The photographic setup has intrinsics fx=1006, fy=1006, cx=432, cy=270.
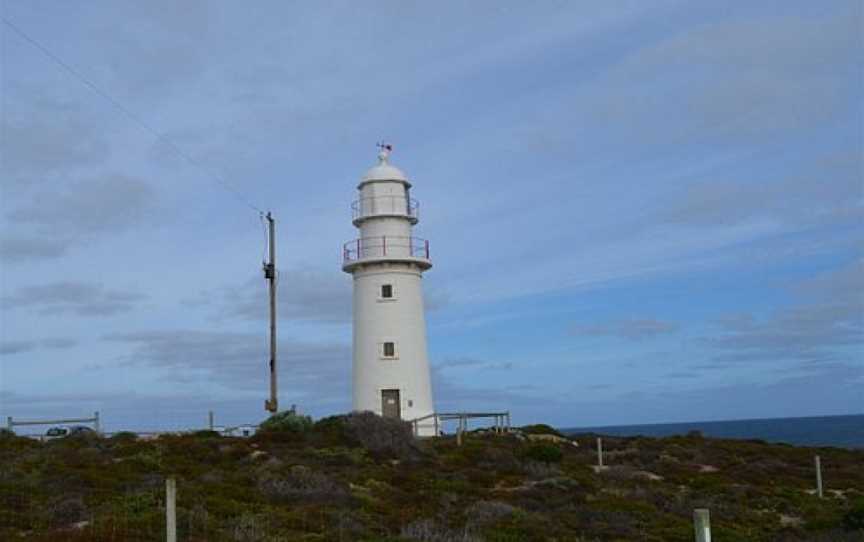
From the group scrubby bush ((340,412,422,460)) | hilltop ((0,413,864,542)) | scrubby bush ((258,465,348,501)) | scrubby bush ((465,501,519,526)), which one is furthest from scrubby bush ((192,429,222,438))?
scrubby bush ((465,501,519,526))

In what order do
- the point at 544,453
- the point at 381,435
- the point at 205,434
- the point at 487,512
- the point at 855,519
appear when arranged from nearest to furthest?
the point at 855,519, the point at 487,512, the point at 381,435, the point at 544,453, the point at 205,434

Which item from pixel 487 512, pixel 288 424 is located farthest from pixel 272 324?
pixel 487 512

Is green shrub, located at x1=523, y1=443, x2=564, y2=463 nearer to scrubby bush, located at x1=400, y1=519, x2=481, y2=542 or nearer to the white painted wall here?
the white painted wall

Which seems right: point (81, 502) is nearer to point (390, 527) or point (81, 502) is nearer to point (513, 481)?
point (390, 527)

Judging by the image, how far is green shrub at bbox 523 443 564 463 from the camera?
2673cm

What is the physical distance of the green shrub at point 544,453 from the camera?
26.7m

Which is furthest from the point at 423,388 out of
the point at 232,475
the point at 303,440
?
the point at 232,475

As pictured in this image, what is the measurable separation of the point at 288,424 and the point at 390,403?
3.84 meters

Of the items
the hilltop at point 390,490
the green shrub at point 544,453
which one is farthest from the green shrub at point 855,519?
the green shrub at point 544,453

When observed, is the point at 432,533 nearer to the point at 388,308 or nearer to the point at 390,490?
the point at 390,490

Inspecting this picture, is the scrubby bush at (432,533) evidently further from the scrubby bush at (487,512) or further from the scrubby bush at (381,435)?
the scrubby bush at (381,435)

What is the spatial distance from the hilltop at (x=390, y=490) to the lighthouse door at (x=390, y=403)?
200cm

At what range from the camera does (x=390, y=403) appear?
31.0 meters

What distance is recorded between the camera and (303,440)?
2677 centimetres
